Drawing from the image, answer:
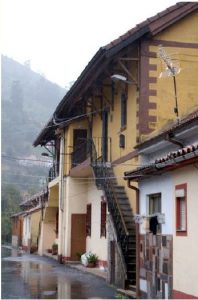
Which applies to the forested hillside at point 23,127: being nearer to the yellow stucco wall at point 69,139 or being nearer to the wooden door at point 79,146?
the yellow stucco wall at point 69,139

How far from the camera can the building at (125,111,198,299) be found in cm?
1009

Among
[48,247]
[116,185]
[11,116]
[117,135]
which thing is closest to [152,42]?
[117,135]

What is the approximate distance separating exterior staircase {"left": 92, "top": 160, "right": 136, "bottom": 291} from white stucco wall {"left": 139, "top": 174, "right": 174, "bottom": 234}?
1.95 metres

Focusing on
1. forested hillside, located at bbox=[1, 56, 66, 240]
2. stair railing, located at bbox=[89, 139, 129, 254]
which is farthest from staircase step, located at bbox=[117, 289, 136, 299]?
forested hillside, located at bbox=[1, 56, 66, 240]

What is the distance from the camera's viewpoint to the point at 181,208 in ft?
35.6

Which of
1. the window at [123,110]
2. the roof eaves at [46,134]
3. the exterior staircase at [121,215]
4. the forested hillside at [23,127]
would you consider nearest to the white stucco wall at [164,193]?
the exterior staircase at [121,215]

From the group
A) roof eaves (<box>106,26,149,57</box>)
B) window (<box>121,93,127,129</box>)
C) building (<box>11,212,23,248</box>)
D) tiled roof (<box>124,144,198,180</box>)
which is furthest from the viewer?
building (<box>11,212,23,248</box>)

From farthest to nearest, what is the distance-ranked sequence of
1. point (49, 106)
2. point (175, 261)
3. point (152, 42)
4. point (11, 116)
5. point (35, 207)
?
point (49, 106), point (11, 116), point (35, 207), point (152, 42), point (175, 261)

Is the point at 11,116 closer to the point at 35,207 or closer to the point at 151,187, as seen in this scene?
the point at 35,207

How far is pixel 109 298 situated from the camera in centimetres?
1305

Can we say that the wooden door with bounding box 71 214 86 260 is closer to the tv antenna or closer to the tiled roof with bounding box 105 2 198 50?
the tv antenna

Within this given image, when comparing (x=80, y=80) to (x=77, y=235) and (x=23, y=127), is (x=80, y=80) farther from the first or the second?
(x=23, y=127)

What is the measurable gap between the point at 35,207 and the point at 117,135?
21.3m

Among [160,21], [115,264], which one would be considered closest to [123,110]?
[160,21]
